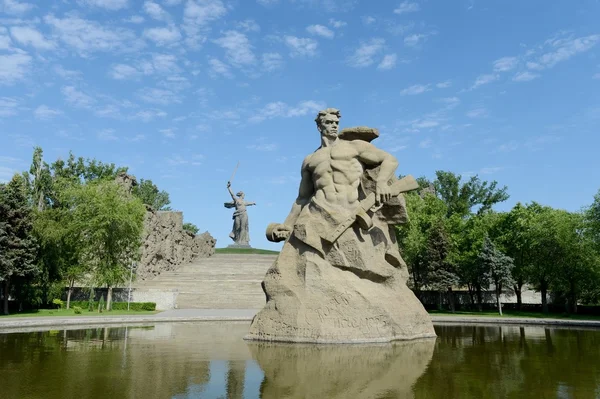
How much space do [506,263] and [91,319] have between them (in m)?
26.3

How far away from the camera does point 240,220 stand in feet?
161

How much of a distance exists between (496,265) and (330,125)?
82.6 ft

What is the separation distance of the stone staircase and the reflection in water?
22399 millimetres

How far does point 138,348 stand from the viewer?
32.8 ft

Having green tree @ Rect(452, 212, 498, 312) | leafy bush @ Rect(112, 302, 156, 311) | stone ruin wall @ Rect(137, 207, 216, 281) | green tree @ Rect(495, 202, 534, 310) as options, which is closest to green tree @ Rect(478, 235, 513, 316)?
green tree @ Rect(452, 212, 498, 312)

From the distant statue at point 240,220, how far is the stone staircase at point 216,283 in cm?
402

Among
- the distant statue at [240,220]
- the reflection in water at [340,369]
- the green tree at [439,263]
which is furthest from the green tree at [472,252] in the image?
the reflection in water at [340,369]

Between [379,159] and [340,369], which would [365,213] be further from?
[340,369]

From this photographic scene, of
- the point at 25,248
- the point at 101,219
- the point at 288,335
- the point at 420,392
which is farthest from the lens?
the point at 101,219

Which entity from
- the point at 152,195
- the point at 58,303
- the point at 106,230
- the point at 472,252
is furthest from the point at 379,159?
the point at 152,195

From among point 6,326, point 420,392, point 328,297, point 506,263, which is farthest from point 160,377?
point 506,263

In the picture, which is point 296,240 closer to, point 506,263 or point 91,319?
point 91,319

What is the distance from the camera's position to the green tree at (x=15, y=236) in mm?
25656

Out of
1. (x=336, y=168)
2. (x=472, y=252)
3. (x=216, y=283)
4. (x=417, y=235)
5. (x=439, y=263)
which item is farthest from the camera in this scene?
(x=472, y=252)
